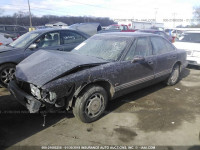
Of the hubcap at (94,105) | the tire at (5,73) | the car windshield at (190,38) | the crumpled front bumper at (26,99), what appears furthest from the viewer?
the car windshield at (190,38)

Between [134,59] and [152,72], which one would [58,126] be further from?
[152,72]

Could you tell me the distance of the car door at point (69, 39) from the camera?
220 inches

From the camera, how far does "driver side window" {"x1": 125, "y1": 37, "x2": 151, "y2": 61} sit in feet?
11.8

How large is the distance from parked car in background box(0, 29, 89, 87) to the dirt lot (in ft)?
2.39

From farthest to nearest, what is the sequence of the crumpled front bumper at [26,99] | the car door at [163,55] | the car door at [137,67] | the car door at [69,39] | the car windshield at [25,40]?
the car door at [69,39]
the car windshield at [25,40]
the car door at [163,55]
the car door at [137,67]
the crumpled front bumper at [26,99]

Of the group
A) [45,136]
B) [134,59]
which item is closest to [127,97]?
[134,59]

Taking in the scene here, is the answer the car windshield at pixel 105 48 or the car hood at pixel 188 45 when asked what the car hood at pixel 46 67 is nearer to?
the car windshield at pixel 105 48

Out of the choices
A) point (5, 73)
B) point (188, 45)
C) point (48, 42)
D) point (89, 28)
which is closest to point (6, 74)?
point (5, 73)

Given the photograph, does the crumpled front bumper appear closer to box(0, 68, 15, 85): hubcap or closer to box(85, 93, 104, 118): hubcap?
box(85, 93, 104, 118): hubcap

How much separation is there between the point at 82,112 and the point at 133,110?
1.25 m

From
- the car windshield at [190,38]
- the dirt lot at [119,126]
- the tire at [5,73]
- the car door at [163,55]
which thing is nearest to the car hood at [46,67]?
the dirt lot at [119,126]

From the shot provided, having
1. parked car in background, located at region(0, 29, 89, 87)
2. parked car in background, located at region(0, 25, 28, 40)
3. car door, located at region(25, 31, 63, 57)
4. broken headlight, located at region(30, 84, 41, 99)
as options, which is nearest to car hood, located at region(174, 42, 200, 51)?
parked car in background, located at region(0, 29, 89, 87)

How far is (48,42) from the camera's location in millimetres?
5289

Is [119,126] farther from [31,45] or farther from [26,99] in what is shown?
[31,45]
